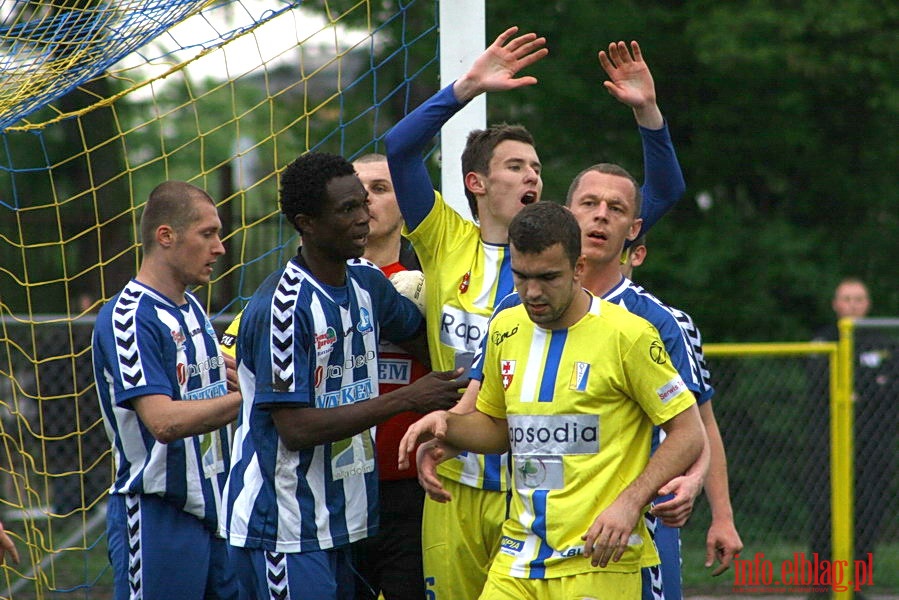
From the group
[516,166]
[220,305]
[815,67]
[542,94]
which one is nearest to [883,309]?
[815,67]

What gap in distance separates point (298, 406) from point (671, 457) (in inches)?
46.8

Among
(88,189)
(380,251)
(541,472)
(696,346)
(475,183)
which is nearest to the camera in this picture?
(541,472)

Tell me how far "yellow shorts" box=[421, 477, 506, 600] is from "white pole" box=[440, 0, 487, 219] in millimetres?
1246

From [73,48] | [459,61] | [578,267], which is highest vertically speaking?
[73,48]

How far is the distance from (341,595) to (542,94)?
8.78m

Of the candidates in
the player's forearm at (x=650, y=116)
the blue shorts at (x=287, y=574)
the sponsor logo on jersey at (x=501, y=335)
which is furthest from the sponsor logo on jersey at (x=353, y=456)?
the player's forearm at (x=650, y=116)

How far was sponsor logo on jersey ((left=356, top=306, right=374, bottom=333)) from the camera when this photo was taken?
4.35 metres

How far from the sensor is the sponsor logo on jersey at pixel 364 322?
4.35 meters

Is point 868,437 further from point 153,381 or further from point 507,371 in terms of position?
point 153,381

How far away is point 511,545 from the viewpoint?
3.91 m

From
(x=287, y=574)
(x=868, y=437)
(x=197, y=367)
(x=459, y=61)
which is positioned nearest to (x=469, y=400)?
(x=287, y=574)

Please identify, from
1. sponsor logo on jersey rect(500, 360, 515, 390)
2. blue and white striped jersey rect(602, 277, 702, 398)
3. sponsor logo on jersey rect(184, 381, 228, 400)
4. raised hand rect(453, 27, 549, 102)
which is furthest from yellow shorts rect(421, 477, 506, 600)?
raised hand rect(453, 27, 549, 102)

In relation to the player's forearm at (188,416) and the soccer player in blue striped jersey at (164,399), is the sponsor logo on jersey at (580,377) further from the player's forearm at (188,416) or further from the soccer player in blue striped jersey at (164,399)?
the soccer player in blue striped jersey at (164,399)

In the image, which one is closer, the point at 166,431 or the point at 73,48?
the point at 166,431
